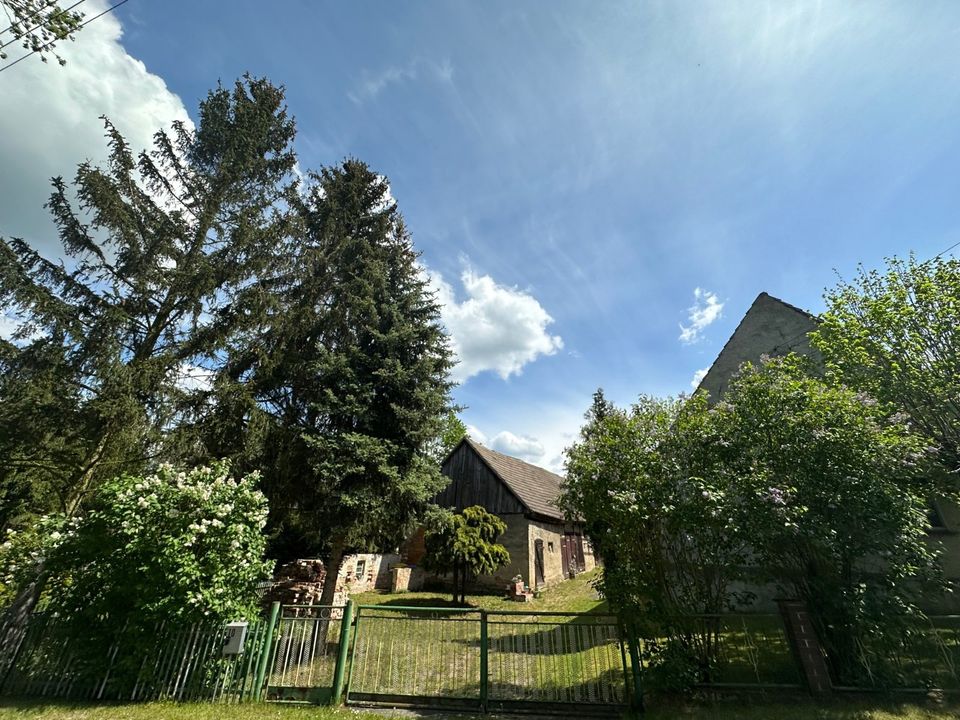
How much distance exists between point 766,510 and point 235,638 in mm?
8409

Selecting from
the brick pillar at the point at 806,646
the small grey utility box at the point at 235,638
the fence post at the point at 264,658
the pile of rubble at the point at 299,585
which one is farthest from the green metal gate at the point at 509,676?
the pile of rubble at the point at 299,585

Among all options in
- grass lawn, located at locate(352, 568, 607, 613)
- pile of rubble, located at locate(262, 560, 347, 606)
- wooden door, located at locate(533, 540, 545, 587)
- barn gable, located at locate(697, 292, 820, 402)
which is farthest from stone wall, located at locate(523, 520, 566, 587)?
barn gable, located at locate(697, 292, 820, 402)

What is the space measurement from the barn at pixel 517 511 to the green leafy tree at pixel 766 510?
431 inches

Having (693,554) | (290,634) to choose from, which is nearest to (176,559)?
(290,634)

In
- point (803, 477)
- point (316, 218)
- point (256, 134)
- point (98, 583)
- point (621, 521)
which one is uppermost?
point (256, 134)

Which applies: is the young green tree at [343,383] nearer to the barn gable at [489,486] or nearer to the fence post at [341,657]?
the fence post at [341,657]

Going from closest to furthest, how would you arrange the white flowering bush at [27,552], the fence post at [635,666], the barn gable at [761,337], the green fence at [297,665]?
the fence post at [635,666] < the green fence at [297,665] < the white flowering bush at [27,552] < the barn gable at [761,337]

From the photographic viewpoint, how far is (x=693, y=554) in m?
6.61

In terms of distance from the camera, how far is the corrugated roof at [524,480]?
66.5 feet

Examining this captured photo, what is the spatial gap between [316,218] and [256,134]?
8.96ft

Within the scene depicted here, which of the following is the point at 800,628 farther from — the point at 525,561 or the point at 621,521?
the point at 525,561

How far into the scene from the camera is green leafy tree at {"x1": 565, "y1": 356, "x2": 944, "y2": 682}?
18.6 feet

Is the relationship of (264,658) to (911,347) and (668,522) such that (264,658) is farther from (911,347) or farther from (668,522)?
(911,347)

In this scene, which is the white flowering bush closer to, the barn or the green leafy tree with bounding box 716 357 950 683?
the green leafy tree with bounding box 716 357 950 683
